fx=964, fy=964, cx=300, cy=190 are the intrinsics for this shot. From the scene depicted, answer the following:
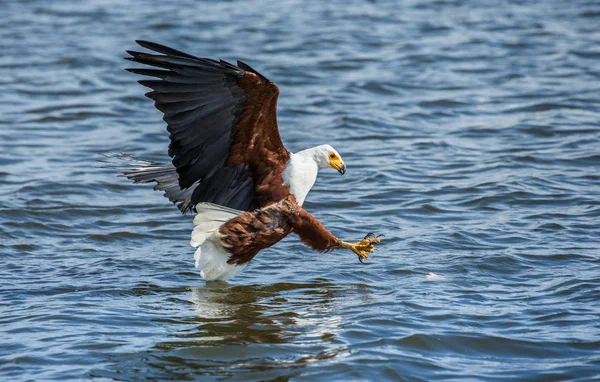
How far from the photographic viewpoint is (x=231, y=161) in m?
5.82

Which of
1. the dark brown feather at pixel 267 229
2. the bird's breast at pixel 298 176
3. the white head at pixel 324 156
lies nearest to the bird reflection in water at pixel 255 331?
the dark brown feather at pixel 267 229

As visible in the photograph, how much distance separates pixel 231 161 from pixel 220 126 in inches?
12.3

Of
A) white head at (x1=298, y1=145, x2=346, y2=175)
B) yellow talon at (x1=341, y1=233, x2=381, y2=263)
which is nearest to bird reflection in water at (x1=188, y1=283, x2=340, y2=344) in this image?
yellow talon at (x1=341, y1=233, x2=381, y2=263)

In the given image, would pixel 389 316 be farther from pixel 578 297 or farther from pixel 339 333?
pixel 578 297

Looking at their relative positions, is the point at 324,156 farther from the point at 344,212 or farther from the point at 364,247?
the point at 344,212

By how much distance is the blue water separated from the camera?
473 cm

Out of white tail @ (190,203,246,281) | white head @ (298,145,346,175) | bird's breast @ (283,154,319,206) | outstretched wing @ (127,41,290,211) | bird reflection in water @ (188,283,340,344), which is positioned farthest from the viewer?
white head @ (298,145,346,175)

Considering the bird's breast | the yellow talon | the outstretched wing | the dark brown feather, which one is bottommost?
the yellow talon

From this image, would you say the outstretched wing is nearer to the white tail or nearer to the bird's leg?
the white tail

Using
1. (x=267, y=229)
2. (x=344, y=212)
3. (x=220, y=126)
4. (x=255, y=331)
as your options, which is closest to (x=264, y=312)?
(x=255, y=331)

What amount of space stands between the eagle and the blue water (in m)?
0.30

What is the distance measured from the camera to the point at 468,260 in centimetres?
617

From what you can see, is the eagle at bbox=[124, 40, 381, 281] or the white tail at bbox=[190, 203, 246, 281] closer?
the eagle at bbox=[124, 40, 381, 281]

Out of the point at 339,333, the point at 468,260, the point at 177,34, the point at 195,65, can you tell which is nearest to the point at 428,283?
the point at 468,260
